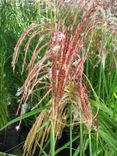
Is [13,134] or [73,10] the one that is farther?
[13,134]

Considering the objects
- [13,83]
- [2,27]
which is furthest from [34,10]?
[13,83]

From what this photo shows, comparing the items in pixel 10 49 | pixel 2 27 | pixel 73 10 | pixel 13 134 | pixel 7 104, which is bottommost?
pixel 13 134

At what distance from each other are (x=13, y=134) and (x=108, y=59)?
706 mm

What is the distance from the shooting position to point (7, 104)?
188cm

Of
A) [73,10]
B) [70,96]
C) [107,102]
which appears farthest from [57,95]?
[107,102]

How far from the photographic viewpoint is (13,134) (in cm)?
185

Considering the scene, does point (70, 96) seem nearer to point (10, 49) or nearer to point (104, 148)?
point (104, 148)

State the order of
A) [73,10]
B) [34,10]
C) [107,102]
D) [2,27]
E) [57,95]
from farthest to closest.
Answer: [34,10] < [2,27] < [107,102] < [73,10] < [57,95]

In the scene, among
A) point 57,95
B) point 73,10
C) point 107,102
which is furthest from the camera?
point 107,102

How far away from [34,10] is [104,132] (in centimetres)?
102

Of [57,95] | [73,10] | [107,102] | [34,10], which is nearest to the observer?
[57,95]

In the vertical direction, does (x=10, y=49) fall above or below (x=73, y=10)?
below

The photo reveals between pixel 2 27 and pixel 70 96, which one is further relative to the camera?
pixel 2 27

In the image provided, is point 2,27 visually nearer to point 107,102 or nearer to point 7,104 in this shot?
point 7,104
